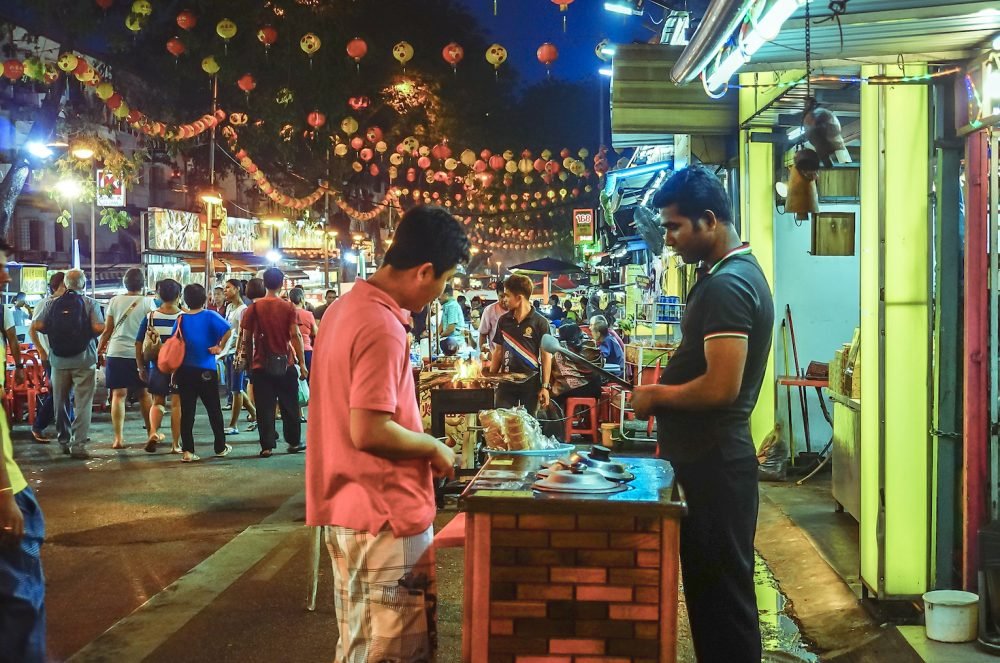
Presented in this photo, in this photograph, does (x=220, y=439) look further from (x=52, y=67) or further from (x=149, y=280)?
(x=149, y=280)

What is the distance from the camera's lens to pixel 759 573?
21.8ft

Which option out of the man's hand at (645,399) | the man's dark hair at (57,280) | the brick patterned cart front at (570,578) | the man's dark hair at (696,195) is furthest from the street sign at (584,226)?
the brick patterned cart front at (570,578)

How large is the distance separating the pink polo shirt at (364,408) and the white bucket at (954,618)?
3.16 m

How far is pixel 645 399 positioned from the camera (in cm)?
360

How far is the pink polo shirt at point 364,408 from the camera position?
2938 millimetres

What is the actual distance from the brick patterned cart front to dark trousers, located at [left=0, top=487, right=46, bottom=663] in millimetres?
1512

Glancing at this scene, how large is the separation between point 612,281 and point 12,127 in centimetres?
2061

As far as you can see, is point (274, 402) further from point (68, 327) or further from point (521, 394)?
point (521, 394)

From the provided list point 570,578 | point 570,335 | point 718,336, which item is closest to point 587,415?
point 570,335

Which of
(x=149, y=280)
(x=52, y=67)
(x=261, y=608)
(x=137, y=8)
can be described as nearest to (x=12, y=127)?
(x=149, y=280)

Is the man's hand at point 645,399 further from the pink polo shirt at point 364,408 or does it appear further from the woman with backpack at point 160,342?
the woman with backpack at point 160,342

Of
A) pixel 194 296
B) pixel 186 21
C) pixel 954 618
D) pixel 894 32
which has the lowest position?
pixel 954 618

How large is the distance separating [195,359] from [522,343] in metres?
4.03

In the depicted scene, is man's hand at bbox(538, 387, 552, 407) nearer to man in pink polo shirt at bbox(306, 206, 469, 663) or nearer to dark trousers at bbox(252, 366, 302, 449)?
dark trousers at bbox(252, 366, 302, 449)
